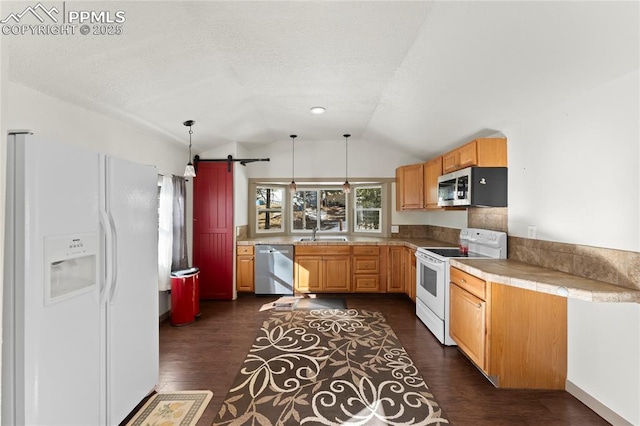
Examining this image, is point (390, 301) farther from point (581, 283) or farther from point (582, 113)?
point (582, 113)

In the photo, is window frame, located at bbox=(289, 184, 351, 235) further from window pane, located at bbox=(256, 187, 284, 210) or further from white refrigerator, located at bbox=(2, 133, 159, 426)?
white refrigerator, located at bbox=(2, 133, 159, 426)

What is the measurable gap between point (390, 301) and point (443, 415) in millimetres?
2511

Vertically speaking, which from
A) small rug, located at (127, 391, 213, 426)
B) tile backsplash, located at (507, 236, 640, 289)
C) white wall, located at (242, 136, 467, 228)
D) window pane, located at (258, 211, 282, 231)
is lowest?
small rug, located at (127, 391, 213, 426)

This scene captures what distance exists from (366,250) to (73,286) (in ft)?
12.2

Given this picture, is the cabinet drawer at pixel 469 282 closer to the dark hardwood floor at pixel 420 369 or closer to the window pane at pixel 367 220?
the dark hardwood floor at pixel 420 369

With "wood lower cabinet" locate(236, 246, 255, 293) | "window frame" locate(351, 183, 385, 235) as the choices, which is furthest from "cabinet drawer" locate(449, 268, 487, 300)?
"wood lower cabinet" locate(236, 246, 255, 293)

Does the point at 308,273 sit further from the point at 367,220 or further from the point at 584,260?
the point at 584,260

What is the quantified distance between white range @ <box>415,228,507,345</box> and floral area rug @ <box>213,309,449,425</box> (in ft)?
1.68

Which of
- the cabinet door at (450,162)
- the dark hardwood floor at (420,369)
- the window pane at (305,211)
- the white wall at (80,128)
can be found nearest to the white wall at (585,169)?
the cabinet door at (450,162)

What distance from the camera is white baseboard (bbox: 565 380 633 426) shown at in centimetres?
185

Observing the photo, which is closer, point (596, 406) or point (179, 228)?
point (596, 406)

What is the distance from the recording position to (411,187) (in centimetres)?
456

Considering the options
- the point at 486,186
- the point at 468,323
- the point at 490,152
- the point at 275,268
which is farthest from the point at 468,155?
the point at 275,268

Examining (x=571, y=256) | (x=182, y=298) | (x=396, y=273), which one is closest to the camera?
(x=571, y=256)
